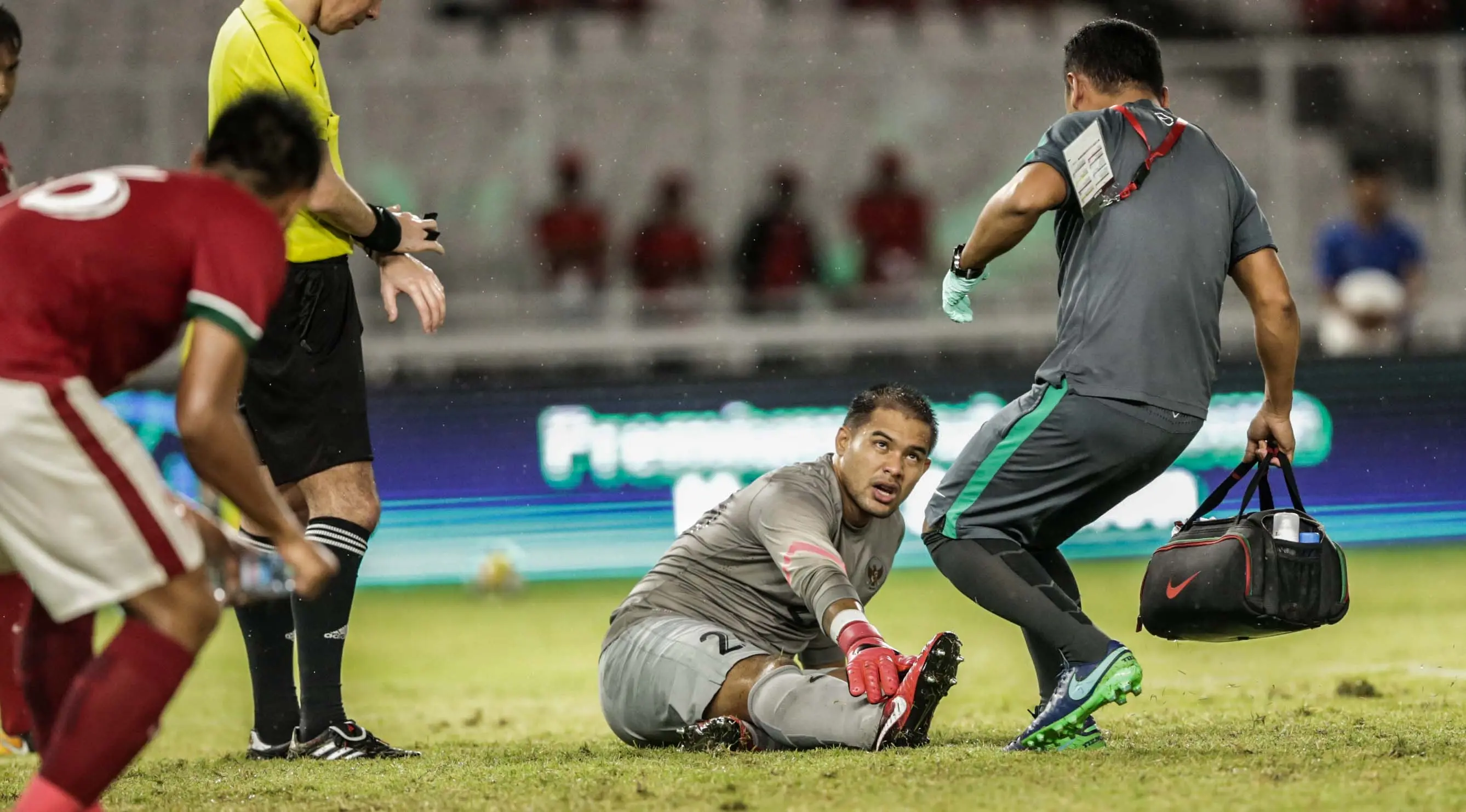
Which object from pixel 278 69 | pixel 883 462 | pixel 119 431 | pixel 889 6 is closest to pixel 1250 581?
pixel 883 462

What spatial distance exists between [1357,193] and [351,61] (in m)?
10.3

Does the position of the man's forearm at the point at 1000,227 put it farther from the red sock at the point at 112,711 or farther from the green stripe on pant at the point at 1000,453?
the red sock at the point at 112,711

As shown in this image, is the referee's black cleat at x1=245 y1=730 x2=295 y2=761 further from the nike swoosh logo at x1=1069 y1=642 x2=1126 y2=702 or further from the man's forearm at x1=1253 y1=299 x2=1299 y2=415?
the man's forearm at x1=1253 y1=299 x2=1299 y2=415

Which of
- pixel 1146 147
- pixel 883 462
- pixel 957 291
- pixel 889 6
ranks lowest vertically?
pixel 883 462

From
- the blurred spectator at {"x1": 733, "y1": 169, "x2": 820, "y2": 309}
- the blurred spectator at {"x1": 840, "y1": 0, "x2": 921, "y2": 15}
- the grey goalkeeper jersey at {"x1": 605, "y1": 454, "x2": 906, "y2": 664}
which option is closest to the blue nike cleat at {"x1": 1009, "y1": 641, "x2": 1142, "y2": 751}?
the grey goalkeeper jersey at {"x1": 605, "y1": 454, "x2": 906, "y2": 664}

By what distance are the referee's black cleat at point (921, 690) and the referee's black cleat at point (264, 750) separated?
1768 mm

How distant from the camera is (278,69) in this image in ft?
16.4

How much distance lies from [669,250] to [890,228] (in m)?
1.99

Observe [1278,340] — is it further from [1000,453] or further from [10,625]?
[10,625]

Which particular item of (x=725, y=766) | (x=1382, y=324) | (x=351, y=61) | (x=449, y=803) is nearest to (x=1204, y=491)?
(x=1382, y=324)

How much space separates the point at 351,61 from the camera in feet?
58.5

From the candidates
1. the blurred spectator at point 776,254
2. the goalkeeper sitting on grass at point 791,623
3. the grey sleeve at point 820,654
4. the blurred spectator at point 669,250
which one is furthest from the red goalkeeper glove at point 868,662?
the blurred spectator at point 669,250

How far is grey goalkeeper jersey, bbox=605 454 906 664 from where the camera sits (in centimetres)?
487

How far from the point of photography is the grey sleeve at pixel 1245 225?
4.64 meters
